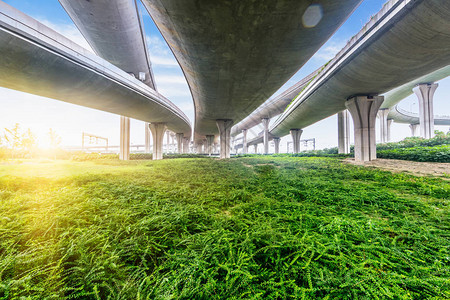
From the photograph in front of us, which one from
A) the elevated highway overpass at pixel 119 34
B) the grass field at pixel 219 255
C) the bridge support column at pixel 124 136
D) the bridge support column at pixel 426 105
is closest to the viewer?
the grass field at pixel 219 255

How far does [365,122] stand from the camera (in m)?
16.6

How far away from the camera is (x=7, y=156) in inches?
599

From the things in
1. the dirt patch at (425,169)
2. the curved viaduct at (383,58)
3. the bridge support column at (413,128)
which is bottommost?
the dirt patch at (425,169)

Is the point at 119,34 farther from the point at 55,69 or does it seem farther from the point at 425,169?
the point at 425,169

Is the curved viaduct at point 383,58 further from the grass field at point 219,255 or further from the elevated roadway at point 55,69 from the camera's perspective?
the elevated roadway at point 55,69

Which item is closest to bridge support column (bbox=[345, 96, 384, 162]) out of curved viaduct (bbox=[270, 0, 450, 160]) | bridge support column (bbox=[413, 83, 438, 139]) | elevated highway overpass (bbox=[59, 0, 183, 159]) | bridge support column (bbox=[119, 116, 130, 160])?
curved viaduct (bbox=[270, 0, 450, 160])

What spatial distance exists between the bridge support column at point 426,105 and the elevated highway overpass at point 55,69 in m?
45.3

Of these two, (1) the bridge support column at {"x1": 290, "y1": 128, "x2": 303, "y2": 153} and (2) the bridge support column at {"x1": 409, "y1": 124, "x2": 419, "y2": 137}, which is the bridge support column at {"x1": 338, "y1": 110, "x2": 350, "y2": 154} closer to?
(1) the bridge support column at {"x1": 290, "y1": 128, "x2": 303, "y2": 153}

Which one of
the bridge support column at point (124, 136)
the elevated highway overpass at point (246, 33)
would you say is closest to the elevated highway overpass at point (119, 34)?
the bridge support column at point (124, 136)

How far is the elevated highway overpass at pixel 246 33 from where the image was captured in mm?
6980

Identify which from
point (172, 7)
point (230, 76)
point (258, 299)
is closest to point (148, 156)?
point (230, 76)

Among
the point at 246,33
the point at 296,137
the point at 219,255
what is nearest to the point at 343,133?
the point at 296,137

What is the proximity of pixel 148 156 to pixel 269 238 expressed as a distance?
37055 mm

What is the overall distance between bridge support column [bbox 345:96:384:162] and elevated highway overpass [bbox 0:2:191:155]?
2149 centimetres
